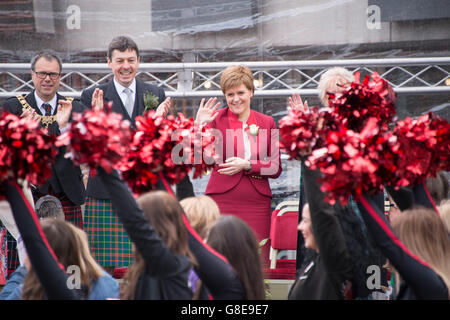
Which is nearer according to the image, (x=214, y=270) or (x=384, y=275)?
(x=214, y=270)

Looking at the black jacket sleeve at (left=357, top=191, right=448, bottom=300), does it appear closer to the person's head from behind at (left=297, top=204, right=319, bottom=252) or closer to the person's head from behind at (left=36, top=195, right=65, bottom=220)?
the person's head from behind at (left=297, top=204, right=319, bottom=252)

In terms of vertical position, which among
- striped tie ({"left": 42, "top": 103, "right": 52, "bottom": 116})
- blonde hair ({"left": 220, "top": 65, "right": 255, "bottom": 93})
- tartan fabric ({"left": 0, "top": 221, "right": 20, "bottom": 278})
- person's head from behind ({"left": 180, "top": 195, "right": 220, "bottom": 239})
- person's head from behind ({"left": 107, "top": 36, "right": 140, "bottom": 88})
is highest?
person's head from behind ({"left": 107, "top": 36, "right": 140, "bottom": 88})

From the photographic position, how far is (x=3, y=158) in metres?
2.30

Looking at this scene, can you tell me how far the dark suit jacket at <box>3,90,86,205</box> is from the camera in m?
3.90

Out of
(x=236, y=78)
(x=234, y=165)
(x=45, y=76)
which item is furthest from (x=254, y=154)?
(x=45, y=76)

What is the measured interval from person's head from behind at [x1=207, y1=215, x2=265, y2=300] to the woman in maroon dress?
145 centimetres

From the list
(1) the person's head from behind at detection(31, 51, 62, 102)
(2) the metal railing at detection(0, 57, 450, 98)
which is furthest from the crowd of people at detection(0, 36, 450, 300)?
(2) the metal railing at detection(0, 57, 450, 98)

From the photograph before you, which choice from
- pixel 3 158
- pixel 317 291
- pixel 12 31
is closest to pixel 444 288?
pixel 317 291

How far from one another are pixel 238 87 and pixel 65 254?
6.03 feet

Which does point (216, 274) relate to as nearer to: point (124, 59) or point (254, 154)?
point (254, 154)

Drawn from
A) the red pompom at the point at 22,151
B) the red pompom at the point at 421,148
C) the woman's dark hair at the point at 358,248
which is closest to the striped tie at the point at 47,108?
the red pompom at the point at 22,151

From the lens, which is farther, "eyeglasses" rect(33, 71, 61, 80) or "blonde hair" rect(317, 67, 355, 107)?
"eyeglasses" rect(33, 71, 61, 80)

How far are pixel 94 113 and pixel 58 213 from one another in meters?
1.84
